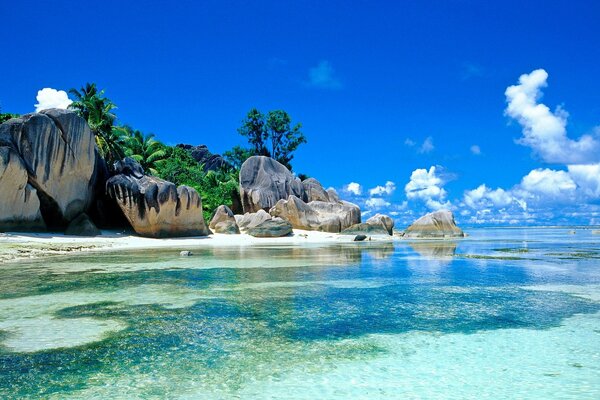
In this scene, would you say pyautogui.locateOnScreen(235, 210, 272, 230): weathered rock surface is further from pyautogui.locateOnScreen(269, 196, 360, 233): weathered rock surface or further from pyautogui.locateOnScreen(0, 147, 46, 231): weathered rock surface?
pyautogui.locateOnScreen(0, 147, 46, 231): weathered rock surface

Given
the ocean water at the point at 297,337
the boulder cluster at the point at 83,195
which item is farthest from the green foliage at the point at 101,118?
the ocean water at the point at 297,337

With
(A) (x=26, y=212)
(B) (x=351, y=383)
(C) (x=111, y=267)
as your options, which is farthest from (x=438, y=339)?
(A) (x=26, y=212)

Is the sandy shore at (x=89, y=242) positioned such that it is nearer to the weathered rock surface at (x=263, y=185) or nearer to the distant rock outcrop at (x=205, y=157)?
the weathered rock surface at (x=263, y=185)

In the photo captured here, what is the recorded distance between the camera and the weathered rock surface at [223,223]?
3073 centimetres

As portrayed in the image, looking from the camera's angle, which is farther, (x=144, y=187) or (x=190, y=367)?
(x=144, y=187)

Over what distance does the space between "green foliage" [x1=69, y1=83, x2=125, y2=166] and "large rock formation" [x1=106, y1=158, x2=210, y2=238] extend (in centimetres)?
719

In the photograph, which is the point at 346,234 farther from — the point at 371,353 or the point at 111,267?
the point at 371,353

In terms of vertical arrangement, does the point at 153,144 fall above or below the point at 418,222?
above

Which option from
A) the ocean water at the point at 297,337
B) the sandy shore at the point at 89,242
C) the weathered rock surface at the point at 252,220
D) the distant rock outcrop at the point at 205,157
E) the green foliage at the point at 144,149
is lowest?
the ocean water at the point at 297,337

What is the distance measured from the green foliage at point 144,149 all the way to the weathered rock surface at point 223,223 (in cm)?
932

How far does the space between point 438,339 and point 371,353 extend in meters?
1.12

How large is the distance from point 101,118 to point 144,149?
6.96 m

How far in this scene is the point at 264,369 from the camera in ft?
15.7

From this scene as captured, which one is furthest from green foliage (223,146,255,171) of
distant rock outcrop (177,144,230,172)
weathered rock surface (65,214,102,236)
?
weathered rock surface (65,214,102,236)
